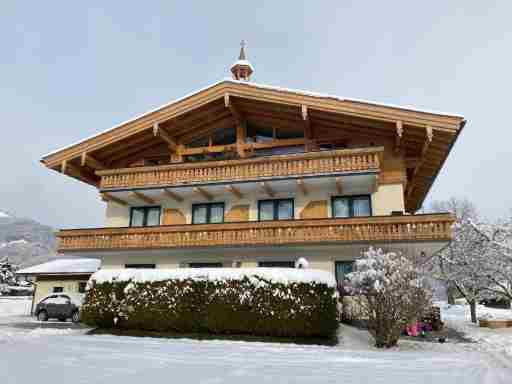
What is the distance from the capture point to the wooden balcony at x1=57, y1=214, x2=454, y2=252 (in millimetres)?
16250

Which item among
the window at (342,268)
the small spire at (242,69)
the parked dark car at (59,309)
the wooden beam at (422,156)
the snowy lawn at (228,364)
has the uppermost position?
the small spire at (242,69)

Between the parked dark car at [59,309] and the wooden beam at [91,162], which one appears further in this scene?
the wooden beam at [91,162]

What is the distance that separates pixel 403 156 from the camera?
1916 centimetres

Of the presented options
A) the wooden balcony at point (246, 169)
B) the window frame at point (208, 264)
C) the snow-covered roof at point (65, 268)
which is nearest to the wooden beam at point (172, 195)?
the wooden balcony at point (246, 169)

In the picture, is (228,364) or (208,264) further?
(208,264)

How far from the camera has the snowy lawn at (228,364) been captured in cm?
681

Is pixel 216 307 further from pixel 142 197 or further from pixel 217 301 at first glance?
pixel 142 197

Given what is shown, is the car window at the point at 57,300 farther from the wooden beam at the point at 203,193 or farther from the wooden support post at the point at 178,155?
the wooden support post at the point at 178,155

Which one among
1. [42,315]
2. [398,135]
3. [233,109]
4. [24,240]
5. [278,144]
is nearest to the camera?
[398,135]

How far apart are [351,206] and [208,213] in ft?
23.1

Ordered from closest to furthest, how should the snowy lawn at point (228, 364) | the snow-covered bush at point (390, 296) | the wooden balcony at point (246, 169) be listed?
the snowy lawn at point (228, 364)
the snow-covered bush at point (390, 296)
the wooden balcony at point (246, 169)

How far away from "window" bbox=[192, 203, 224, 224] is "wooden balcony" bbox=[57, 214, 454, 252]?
6.58 feet

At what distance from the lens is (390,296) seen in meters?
12.2

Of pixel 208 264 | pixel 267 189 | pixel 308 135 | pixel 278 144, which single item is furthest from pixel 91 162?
pixel 308 135
